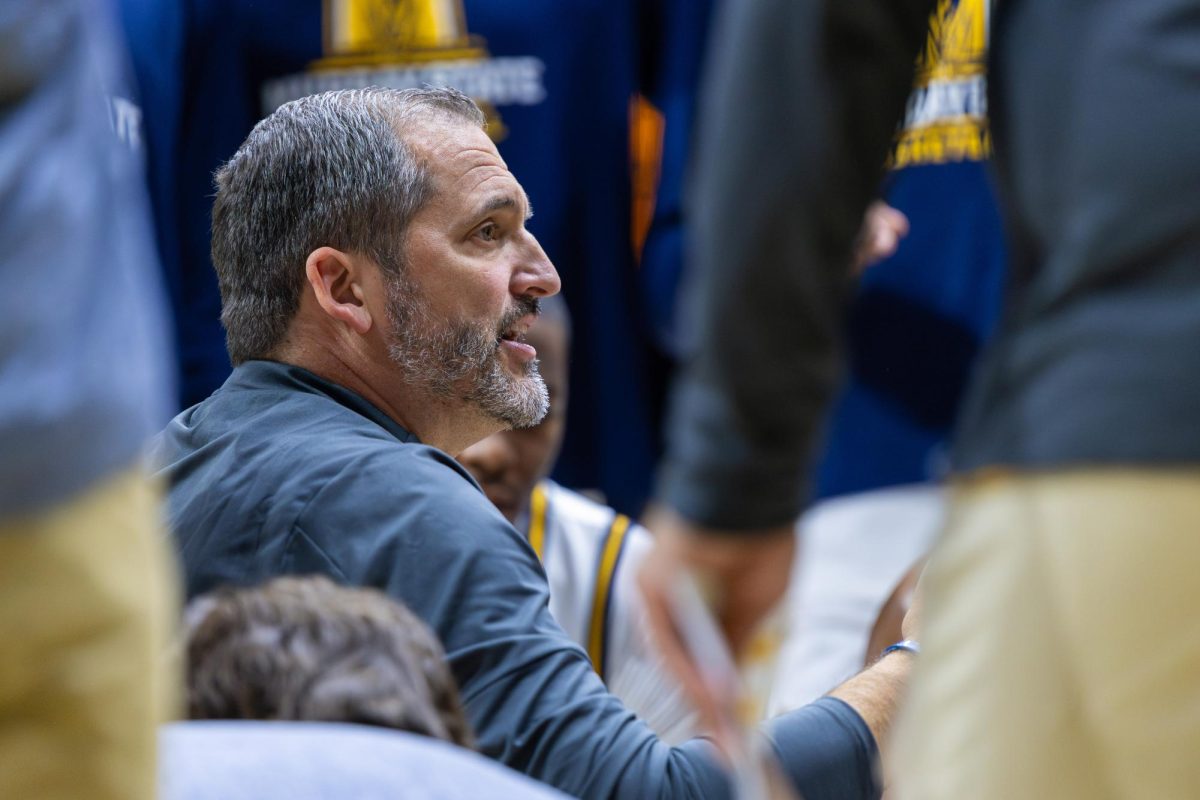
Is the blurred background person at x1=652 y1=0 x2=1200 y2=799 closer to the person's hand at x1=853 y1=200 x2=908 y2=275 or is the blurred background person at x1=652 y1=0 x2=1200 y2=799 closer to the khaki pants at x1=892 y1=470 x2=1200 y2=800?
the khaki pants at x1=892 y1=470 x2=1200 y2=800

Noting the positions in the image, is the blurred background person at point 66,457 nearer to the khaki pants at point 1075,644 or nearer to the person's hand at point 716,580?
the person's hand at point 716,580

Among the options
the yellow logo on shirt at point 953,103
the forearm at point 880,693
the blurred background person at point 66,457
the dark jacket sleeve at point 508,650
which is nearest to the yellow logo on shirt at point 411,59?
the yellow logo on shirt at point 953,103

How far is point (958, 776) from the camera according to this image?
1.07 metres

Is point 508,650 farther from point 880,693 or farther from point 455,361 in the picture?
point 455,361

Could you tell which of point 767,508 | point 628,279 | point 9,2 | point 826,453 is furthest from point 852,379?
point 9,2

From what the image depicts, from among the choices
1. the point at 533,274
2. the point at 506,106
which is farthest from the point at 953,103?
the point at 533,274

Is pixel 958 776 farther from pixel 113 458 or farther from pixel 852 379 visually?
pixel 852 379

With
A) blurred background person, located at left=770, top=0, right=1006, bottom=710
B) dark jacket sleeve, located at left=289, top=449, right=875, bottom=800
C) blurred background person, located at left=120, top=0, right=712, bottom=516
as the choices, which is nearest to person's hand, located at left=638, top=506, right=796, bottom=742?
dark jacket sleeve, located at left=289, top=449, right=875, bottom=800

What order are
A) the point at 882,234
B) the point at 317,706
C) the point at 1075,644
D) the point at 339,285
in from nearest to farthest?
the point at 1075,644
the point at 317,706
the point at 339,285
the point at 882,234

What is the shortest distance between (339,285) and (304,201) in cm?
13

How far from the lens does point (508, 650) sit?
6.37 ft

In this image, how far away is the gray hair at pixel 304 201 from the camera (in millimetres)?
2510

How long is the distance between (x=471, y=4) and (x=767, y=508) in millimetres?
2472

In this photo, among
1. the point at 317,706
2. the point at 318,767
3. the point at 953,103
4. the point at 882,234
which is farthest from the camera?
the point at 953,103
